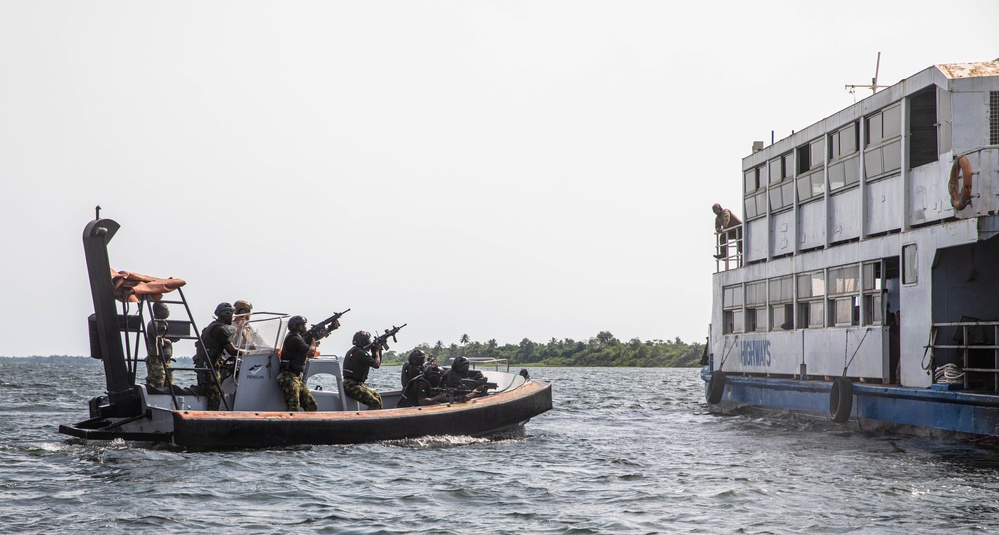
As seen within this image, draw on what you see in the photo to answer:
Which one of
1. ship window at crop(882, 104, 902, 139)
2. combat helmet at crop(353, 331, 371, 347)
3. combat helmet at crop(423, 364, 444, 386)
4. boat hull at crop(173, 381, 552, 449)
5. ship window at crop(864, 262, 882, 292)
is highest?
ship window at crop(882, 104, 902, 139)

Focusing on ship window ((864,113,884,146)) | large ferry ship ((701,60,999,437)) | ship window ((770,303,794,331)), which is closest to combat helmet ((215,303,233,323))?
large ferry ship ((701,60,999,437))

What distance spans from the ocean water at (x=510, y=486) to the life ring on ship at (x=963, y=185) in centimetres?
378

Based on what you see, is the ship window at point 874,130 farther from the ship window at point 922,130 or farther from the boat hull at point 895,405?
the boat hull at point 895,405

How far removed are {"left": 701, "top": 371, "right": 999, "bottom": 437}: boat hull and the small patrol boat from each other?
306 inches

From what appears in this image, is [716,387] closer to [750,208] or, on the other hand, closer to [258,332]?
[750,208]

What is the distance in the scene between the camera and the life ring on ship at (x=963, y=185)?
16047 millimetres

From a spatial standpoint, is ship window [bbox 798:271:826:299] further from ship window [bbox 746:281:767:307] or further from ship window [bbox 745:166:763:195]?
ship window [bbox 745:166:763:195]

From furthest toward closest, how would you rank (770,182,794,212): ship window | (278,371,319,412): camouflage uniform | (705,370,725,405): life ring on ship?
(705,370,725,405): life ring on ship
(770,182,794,212): ship window
(278,371,319,412): camouflage uniform

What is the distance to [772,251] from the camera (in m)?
24.3

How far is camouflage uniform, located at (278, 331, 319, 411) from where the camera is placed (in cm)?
1595

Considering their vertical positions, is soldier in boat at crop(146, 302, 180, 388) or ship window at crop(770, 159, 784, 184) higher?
ship window at crop(770, 159, 784, 184)

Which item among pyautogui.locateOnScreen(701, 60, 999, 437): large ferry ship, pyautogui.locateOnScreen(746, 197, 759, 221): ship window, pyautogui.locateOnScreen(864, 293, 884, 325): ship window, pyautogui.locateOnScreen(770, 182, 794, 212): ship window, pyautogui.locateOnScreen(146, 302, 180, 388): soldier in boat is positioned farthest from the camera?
pyautogui.locateOnScreen(746, 197, 759, 221): ship window

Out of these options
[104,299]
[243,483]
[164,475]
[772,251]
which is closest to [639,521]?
[243,483]

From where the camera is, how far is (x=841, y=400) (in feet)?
62.6
